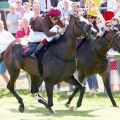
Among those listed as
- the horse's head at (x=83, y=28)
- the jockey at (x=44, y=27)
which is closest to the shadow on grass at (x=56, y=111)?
the jockey at (x=44, y=27)

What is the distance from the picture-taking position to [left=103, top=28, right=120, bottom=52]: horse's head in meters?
12.0

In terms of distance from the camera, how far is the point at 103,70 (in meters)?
12.8

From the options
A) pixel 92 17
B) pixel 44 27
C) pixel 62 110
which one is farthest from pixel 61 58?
pixel 92 17

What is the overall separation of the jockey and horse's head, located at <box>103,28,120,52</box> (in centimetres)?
115

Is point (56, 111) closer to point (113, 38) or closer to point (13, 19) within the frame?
point (113, 38)

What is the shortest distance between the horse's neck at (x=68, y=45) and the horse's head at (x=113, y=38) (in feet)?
3.81

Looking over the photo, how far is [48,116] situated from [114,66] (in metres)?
4.33

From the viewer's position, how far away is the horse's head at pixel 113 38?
12.0 metres

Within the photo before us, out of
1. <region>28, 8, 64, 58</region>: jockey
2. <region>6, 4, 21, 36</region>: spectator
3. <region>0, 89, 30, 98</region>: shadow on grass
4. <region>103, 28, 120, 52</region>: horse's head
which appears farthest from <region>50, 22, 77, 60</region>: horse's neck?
<region>6, 4, 21, 36</region>: spectator

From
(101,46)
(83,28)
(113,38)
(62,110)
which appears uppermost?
(83,28)

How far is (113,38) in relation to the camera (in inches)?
476

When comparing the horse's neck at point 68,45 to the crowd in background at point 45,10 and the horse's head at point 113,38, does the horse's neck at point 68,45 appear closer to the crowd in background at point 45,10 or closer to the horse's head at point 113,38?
the horse's head at point 113,38

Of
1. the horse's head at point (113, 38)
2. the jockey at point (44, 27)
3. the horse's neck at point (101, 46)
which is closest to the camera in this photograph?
the jockey at point (44, 27)

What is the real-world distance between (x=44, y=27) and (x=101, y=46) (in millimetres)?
1652
